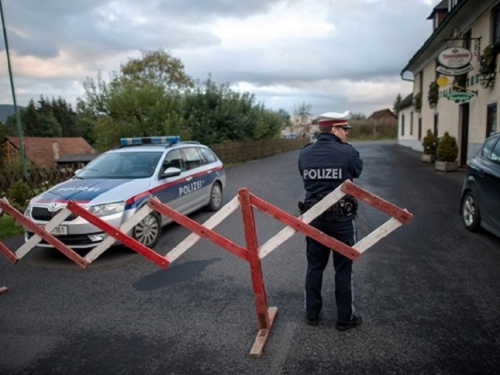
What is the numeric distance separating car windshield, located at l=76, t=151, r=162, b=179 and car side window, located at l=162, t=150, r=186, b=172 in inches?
6.1

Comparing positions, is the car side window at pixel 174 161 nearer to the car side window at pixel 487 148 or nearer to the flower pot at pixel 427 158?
the car side window at pixel 487 148

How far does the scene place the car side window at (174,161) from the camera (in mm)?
7101

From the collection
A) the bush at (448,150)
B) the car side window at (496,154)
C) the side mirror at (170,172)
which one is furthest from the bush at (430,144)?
the side mirror at (170,172)

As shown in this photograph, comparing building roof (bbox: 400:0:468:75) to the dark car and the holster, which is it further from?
the holster

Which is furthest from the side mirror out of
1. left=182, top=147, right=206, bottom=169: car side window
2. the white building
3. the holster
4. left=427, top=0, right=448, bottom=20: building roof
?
left=427, top=0, right=448, bottom=20: building roof

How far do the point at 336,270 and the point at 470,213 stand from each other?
13.7ft

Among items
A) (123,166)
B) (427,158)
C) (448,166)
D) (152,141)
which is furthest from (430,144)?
(123,166)

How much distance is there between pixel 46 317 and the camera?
13.2 feet

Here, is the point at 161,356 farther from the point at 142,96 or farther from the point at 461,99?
the point at 142,96

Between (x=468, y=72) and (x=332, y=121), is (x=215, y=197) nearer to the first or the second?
(x=332, y=121)

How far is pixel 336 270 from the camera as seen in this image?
138 inches

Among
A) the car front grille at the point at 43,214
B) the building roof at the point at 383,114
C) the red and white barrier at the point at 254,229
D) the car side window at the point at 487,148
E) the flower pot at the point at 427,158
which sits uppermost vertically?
the building roof at the point at 383,114

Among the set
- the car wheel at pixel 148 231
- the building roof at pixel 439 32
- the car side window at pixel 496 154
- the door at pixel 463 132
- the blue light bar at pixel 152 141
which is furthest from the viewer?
the door at pixel 463 132

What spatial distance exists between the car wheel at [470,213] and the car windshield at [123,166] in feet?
17.6
